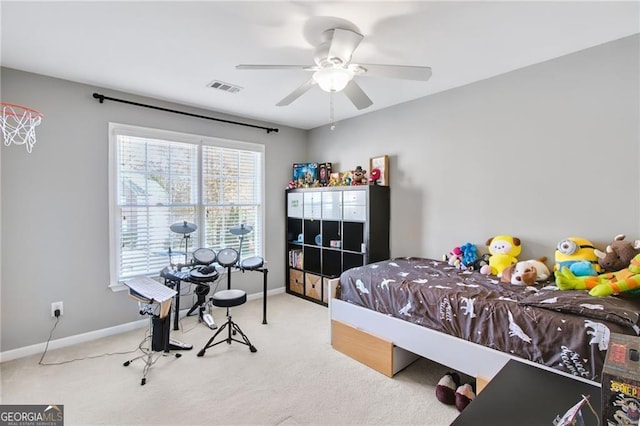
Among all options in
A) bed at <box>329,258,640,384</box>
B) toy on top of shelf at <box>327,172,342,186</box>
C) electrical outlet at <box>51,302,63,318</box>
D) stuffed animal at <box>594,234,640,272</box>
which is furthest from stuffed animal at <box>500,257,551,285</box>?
electrical outlet at <box>51,302,63,318</box>

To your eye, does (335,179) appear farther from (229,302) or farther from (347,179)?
(229,302)

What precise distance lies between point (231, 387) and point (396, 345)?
1.29 meters

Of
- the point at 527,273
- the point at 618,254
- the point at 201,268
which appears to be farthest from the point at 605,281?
the point at 201,268

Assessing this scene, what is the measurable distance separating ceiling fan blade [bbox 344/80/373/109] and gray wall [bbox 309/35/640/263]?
34.0 inches

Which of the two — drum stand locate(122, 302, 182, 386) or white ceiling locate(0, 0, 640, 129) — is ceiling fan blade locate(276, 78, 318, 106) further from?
drum stand locate(122, 302, 182, 386)

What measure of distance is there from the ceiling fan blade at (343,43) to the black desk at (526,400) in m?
1.86

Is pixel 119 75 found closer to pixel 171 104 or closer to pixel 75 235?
pixel 171 104

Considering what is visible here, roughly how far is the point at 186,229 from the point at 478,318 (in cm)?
283

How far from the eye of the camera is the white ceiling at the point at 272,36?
1858 millimetres

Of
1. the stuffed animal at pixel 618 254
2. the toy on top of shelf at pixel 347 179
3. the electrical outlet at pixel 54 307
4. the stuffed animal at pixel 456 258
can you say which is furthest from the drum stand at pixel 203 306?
the stuffed animal at pixel 618 254

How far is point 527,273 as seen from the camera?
2.37m

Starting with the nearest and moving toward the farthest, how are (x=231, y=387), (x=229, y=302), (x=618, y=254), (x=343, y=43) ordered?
1. (x=343, y=43)
2. (x=618, y=254)
3. (x=231, y=387)
4. (x=229, y=302)

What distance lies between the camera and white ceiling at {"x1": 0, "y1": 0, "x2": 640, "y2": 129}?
186 cm

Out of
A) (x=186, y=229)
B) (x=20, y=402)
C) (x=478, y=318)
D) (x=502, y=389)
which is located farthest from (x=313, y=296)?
(x=502, y=389)
